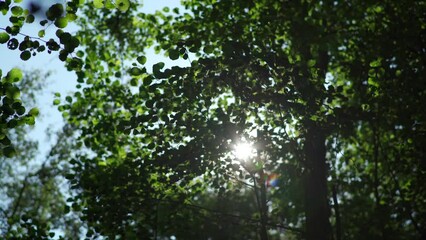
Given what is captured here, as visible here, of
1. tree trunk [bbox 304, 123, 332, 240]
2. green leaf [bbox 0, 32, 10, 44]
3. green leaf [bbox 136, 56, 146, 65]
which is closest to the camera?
green leaf [bbox 0, 32, 10, 44]

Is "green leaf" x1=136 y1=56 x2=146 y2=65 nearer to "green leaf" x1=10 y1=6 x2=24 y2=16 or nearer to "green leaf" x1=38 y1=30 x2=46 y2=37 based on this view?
"green leaf" x1=38 y1=30 x2=46 y2=37

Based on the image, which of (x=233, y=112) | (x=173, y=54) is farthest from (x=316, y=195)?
(x=173, y=54)

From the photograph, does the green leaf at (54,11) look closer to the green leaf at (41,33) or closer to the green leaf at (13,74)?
the green leaf at (41,33)

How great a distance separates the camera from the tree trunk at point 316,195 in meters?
7.57

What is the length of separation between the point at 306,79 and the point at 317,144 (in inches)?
142

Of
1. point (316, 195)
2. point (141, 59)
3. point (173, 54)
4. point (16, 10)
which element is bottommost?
point (16, 10)

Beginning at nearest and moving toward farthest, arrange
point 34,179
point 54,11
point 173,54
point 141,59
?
point 54,11 < point 173,54 < point 141,59 < point 34,179

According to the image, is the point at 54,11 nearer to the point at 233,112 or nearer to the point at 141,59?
the point at 141,59

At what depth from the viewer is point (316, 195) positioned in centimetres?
812

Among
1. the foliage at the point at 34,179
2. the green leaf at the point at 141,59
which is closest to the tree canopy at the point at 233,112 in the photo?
the green leaf at the point at 141,59

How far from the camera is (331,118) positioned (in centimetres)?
574

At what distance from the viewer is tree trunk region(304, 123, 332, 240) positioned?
7.57 meters

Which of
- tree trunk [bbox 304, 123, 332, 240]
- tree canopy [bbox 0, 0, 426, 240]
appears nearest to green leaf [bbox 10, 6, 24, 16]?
tree canopy [bbox 0, 0, 426, 240]

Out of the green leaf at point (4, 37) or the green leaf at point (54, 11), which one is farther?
the green leaf at point (4, 37)
